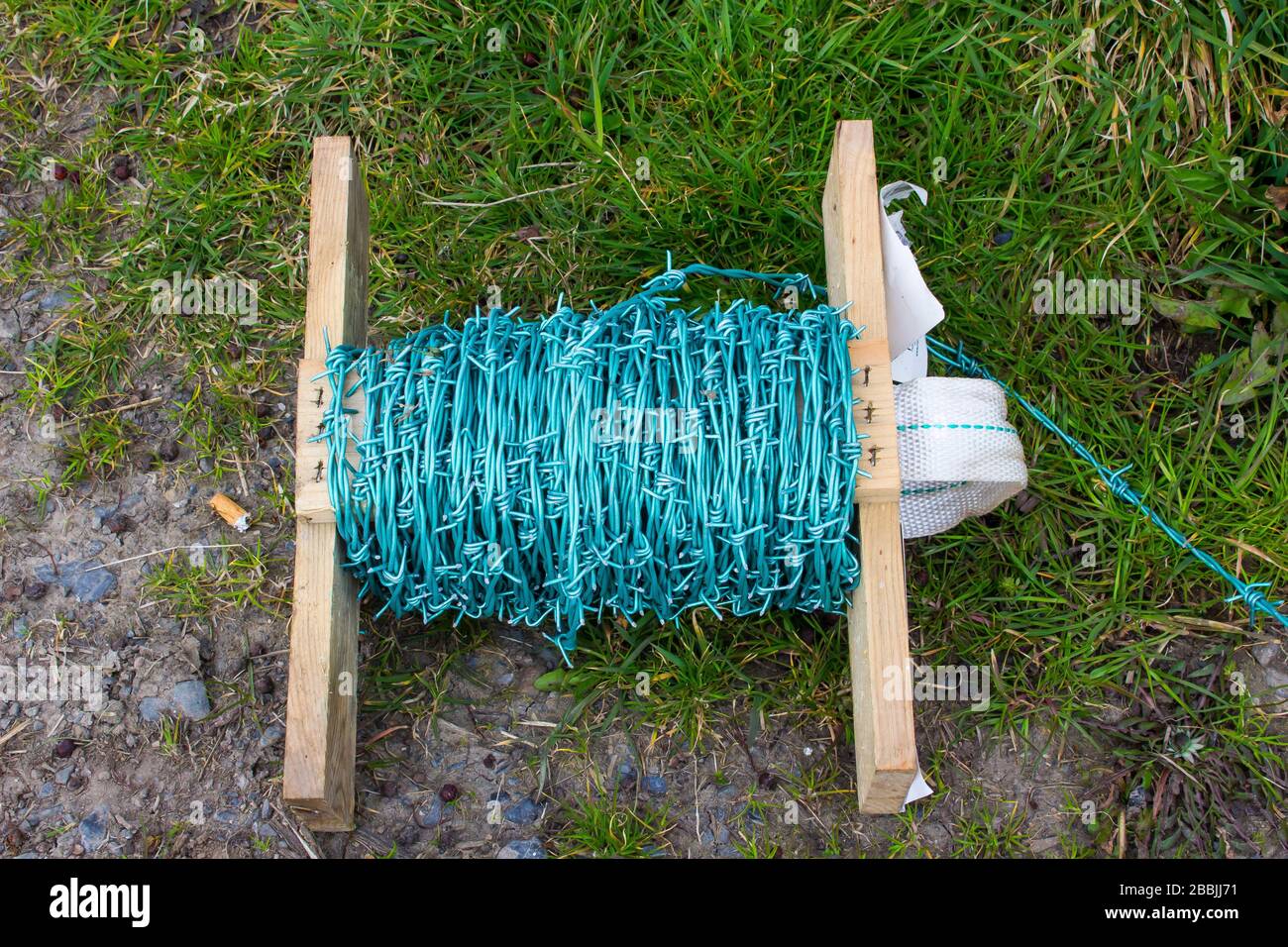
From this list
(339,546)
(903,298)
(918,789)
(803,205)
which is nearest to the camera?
(339,546)

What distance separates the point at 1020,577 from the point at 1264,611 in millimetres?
680

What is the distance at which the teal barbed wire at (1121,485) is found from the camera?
297 centimetres

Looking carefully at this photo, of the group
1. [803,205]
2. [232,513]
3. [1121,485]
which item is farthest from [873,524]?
[232,513]

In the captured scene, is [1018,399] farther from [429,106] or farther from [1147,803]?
[429,106]

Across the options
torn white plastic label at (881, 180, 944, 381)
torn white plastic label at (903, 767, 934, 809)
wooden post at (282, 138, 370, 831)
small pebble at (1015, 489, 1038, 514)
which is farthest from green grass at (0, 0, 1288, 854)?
wooden post at (282, 138, 370, 831)

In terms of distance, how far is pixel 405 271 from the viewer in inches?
126

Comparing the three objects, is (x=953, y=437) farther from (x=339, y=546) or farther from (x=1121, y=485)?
(x=339, y=546)

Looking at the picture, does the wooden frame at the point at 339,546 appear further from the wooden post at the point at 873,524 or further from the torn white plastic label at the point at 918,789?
the torn white plastic label at the point at 918,789

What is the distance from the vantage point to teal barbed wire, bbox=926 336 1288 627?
117 inches

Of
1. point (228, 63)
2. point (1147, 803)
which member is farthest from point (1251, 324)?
point (228, 63)

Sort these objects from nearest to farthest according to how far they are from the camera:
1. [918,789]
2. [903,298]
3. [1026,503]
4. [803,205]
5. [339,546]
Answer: [339,546] < [903,298] < [918,789] < [1026,503] < [803,205]

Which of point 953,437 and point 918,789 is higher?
point 953,437

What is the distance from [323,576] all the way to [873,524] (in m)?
1.21

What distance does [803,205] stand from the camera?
316 cm
